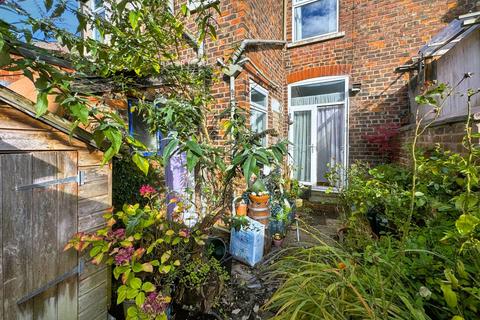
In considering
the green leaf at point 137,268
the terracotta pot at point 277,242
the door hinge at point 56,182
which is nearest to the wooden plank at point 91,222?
the door hinge at point 56,182

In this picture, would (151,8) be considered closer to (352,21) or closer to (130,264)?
(130,264)

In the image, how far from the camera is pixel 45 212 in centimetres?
148

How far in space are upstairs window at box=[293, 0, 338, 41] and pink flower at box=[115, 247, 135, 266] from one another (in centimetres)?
555

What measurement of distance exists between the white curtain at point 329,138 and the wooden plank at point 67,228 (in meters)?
4.56

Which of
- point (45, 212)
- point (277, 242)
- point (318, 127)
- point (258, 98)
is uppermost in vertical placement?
point (258, 98)

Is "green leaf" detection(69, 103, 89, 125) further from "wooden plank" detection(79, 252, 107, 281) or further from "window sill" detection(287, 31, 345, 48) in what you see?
"window sill" detection(287, 31, 345, 48)

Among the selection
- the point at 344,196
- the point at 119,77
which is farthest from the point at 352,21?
the point at 119,77

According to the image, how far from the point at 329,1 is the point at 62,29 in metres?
5.24

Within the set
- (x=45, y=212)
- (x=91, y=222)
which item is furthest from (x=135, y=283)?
(x=45, y=212)

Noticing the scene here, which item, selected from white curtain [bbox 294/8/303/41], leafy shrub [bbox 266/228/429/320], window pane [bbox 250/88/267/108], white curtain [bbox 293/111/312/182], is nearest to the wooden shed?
leafy shrub [bbox 266/228/429/320]

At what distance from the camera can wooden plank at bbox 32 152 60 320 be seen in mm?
1428

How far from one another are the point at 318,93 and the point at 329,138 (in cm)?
107

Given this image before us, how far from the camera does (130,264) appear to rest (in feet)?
5.32

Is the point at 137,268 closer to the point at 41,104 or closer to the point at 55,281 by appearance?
the point at 55,281
